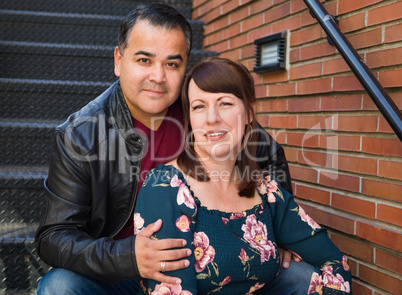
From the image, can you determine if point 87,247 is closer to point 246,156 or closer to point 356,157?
point 246,156

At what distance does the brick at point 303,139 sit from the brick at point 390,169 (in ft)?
1.48

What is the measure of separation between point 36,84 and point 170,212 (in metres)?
1.85

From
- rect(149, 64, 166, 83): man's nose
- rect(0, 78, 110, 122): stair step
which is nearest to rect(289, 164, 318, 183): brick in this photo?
rect(149, 64, 166, 83): man's nose

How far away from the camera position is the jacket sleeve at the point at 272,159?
213 cm

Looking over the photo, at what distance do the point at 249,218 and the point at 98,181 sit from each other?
25.3 inches

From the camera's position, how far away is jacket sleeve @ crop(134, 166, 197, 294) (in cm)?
143

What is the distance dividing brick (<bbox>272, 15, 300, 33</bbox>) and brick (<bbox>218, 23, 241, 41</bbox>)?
0.56 meters

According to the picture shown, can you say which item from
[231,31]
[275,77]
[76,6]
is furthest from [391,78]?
[76,6]

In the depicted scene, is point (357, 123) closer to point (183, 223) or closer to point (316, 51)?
point (316, 51)

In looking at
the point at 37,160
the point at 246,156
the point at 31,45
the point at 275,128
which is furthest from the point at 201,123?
the point at 31,45

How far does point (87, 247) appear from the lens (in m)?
1.52

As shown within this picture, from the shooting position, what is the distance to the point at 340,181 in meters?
1.99

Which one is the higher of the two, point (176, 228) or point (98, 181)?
point (98, 181)

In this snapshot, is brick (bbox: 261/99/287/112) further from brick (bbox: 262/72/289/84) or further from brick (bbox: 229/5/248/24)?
brick (bbox: 229/5/248/24)
